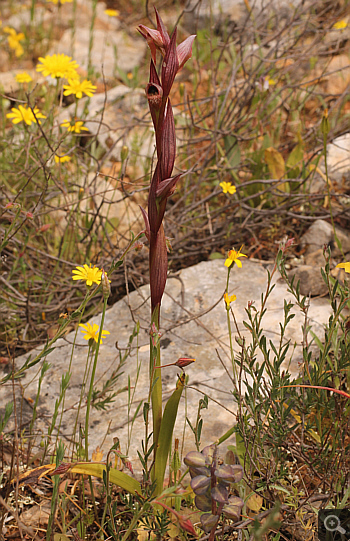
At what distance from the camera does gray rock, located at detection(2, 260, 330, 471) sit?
5.27 ft

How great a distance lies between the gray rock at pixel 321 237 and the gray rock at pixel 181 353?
346 millimetres

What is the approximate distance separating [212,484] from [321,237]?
1.73 metres

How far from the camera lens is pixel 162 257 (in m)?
1.13

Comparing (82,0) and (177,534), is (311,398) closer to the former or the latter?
(177,534)

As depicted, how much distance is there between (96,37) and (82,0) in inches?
45.6

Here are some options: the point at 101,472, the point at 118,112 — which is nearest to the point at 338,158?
the point at 118,112

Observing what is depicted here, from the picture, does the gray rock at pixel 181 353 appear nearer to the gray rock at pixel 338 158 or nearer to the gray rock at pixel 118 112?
the gray rock at pixel 338 158

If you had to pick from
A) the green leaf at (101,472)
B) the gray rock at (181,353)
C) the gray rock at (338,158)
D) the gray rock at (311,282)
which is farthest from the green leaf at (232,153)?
the green leaf at (101,472)

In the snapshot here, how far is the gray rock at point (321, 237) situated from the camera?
2.40m

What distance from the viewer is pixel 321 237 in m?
2.43

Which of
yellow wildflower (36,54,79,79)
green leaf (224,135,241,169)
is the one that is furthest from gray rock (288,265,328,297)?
Answer: yellow wildflower (36,54,79,79)

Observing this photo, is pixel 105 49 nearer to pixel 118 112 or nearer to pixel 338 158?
pixel 118 112

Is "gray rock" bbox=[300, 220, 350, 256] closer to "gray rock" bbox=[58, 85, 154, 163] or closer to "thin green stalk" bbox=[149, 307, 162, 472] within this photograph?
"gray rock" bbox=[58, 85, 154, 163]

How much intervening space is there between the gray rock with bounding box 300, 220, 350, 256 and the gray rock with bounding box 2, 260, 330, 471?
35cm
